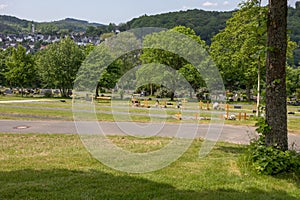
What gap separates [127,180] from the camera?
5.56 meters

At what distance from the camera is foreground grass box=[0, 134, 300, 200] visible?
475 centimetres

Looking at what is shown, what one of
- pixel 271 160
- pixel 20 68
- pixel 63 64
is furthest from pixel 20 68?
pixel 271 160

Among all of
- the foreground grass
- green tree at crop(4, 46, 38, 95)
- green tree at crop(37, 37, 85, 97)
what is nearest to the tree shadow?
the foreground grass

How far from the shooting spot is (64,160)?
7168mm

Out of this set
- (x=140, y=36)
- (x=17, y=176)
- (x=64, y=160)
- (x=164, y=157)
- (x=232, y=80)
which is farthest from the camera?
(x=232, y=80)

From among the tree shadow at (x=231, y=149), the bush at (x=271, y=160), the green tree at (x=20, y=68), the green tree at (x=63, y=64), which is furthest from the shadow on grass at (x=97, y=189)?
the green tree at (x=20, y=68)

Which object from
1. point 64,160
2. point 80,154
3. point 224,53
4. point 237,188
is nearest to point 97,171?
point 64,160

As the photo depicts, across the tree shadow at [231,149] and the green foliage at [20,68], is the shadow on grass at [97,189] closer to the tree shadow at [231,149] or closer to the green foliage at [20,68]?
the tree shadow at [231,149]

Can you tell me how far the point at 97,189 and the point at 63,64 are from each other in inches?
1576

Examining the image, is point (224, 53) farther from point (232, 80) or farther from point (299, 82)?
point (299, 82)

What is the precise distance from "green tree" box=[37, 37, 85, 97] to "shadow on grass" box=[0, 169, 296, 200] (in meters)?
37.7

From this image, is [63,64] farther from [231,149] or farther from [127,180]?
[127,180]

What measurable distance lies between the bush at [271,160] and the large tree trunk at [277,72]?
0.19 m

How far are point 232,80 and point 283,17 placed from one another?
149ft
